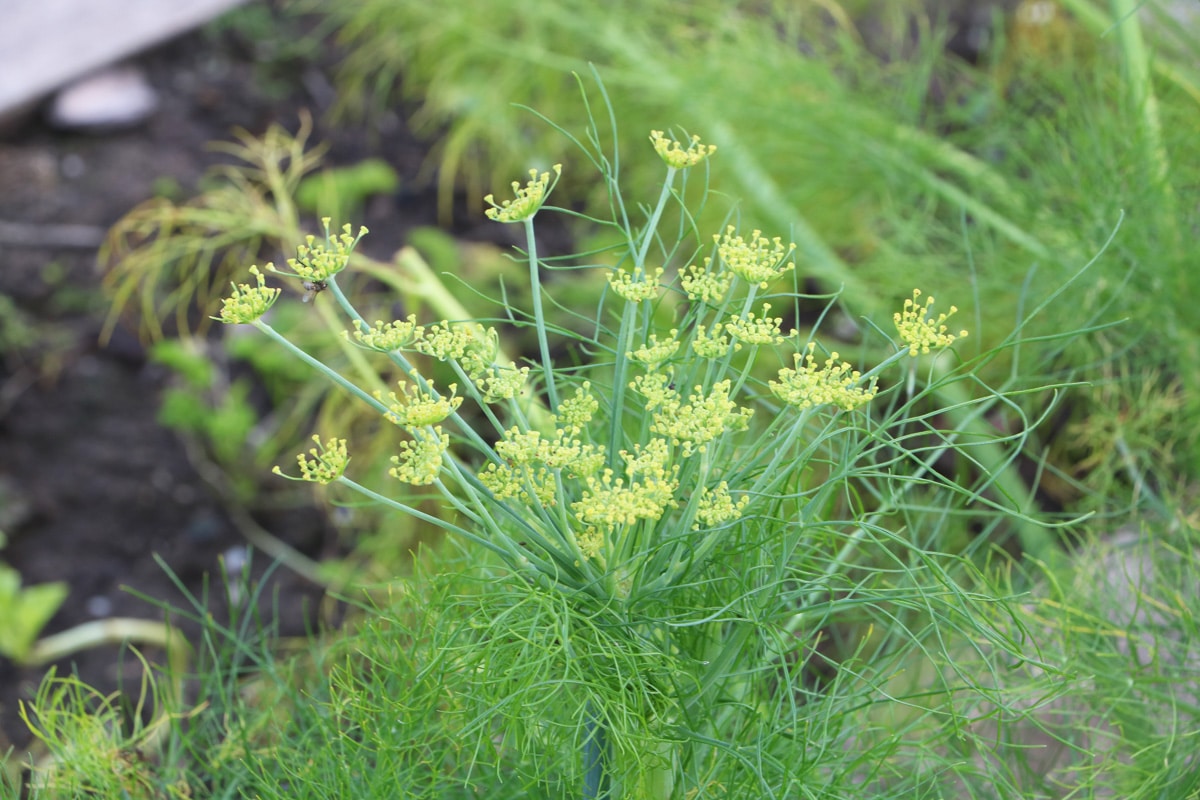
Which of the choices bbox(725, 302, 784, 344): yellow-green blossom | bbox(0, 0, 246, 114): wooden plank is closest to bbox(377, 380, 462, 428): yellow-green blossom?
bbox(725, 302, 784, 344): yellow-green blossom

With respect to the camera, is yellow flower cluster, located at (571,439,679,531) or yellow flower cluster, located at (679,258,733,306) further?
yellow flower cluster, located at (679,258,733,306)

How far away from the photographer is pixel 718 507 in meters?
0.79

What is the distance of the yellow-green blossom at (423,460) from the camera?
0.73 metres

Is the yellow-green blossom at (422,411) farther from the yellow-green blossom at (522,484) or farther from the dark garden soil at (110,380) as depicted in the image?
the dark garden soil at (110,380)

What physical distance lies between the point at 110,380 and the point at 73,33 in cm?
137

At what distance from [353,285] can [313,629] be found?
87 cm

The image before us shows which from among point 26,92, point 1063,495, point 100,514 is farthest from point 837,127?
point 26,92

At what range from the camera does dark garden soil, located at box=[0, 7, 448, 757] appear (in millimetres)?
2305

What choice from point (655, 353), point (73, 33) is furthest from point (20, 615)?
point (73, 33)

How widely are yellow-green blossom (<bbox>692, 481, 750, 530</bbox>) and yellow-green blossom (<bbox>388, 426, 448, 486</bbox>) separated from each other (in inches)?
7.8

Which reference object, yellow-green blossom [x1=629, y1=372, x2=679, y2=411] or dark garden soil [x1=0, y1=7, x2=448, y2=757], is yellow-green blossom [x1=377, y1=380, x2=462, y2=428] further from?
dark garden soil [x1=0, y1=7, x2=448, y2=757]

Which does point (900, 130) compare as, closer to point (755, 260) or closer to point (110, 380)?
point (755, 260)

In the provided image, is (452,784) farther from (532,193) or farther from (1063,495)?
(1063,495)

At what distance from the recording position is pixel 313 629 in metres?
2.22
